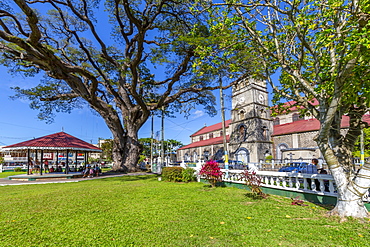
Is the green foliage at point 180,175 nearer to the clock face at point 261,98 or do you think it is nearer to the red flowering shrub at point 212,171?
the red flowering shrub at point 212,171

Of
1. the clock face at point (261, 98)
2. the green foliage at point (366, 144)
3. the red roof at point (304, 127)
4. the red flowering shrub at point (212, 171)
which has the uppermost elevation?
the clock face at point (261, 98)

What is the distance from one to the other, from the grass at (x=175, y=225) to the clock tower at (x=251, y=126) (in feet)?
65.6

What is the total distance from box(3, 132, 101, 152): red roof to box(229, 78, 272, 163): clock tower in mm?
18371

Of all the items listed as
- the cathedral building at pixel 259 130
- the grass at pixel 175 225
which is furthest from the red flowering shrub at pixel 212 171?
the cathedral building at pixel 259 130

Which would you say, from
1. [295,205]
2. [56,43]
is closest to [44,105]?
[56,43]

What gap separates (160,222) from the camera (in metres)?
4.45

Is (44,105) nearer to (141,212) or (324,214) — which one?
(141,212)

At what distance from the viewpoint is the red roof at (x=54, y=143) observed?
14.2 m

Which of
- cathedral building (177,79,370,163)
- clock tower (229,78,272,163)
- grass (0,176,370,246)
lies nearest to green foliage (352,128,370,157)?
cathedral building (177,79,370,163)

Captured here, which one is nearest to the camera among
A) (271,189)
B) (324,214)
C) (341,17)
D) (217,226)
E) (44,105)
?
(217,226)

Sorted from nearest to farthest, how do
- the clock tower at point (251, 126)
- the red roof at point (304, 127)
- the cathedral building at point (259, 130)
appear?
1. the red roof at point (304, 127)
2. the cathedral building at point (259, 130)
3. the clock tower at point (251, 126)

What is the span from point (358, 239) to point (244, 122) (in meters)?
24.1

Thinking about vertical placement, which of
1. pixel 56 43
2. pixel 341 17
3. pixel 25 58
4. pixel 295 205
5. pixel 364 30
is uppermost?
pixel 56 43

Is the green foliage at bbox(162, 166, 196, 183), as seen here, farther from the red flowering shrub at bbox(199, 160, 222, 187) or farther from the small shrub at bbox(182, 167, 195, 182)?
the red flowering shrub at bbox(199, 160, 222, 187)
